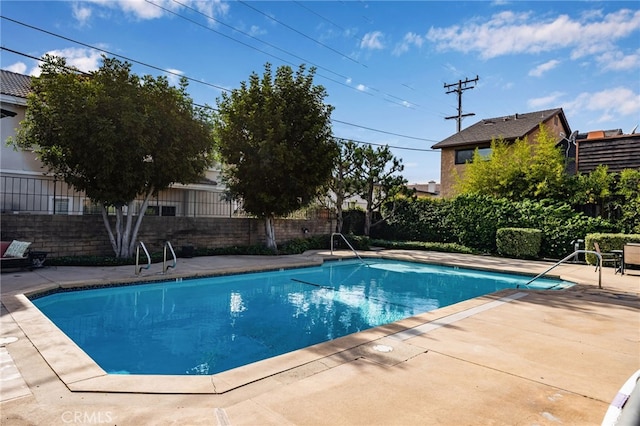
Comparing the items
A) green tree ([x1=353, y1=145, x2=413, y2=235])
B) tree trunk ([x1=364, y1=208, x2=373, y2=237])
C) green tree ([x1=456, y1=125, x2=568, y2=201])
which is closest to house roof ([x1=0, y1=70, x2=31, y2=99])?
green tree ([x1=353, y1=145, x2=413, y2=235])

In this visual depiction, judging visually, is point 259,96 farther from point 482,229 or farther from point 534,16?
point 482,229

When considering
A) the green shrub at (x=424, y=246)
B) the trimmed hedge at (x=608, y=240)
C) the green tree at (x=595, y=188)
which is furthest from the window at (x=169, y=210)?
the green tree at (x=595, y=188)

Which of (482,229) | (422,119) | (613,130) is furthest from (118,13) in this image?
(613,130)

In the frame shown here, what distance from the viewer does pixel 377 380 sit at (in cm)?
324

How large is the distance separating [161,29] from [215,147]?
3.74m

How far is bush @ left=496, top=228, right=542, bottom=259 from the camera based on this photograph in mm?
13188

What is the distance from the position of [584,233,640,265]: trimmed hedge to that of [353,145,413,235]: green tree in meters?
7.45

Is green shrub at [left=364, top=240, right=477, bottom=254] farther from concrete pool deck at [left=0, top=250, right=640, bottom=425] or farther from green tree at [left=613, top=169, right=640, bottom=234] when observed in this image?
concrete pool deck at [left=0, top=250, right=640, bottom=425]

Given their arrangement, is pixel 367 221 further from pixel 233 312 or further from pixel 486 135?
pixel 233 312

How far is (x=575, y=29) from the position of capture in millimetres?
10133

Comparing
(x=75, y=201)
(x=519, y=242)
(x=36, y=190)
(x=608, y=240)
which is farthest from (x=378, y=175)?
(x=36, y=190)

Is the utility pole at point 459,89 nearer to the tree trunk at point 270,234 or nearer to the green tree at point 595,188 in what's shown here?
the green tree at point 595,188

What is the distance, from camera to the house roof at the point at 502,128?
22.0 m

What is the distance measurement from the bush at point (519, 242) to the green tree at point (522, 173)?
2.10 m
